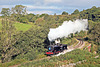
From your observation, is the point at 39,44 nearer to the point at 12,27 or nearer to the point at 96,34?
the point at 12,27

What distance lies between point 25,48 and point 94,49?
78.4 ft

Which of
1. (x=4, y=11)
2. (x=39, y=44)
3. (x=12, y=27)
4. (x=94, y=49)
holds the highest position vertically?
(x=4, y=11)

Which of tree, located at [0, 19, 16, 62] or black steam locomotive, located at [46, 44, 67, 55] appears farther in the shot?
tree, located at [0, 19, 16, 62]

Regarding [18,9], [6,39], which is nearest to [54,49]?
[6,39]

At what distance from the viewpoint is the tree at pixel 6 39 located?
3203 centimetres

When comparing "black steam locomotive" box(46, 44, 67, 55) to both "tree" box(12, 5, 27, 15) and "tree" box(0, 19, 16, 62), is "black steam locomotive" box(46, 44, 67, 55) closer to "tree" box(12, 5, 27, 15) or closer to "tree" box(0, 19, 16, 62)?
"tree" box(0, 19, 16, 62)

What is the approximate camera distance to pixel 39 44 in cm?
4047

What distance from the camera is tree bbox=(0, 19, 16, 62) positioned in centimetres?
3203

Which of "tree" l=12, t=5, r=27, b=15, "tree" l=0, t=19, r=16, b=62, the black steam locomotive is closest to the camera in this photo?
the black steam locomotive

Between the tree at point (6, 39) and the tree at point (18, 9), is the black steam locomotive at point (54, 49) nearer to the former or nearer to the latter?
the tree at point (6, 39)

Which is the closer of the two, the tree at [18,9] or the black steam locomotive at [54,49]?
the black steam locomotive at [54,49]

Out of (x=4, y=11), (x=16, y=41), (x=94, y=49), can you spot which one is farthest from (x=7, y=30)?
(x=4, y=11)

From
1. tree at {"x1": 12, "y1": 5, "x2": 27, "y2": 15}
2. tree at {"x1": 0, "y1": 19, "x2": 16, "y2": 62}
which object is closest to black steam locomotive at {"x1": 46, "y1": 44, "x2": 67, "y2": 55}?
tree at {"x1": 0, "y1": 19, "x2": 16, "y2": 62}

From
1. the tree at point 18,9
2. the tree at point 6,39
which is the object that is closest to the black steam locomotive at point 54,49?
the tree at point 6,39
